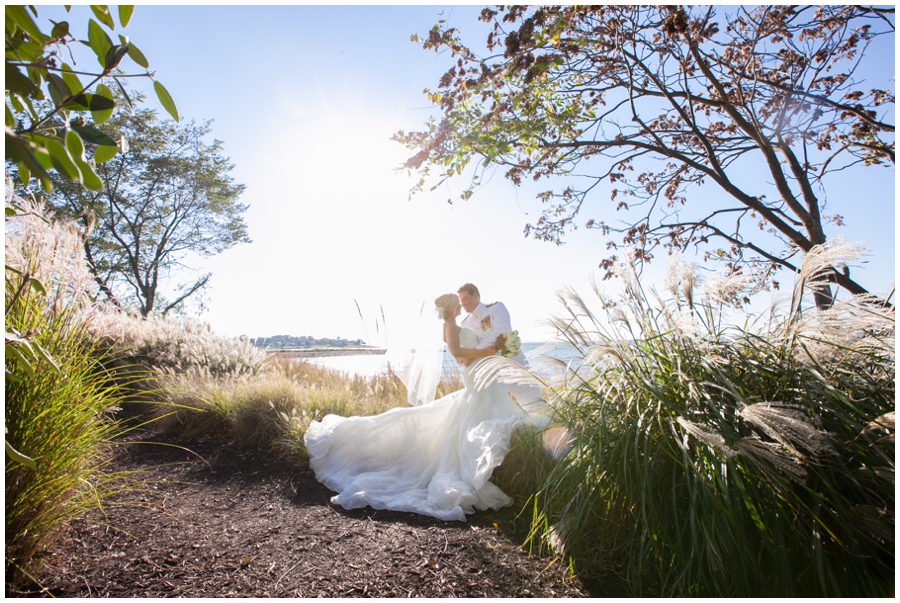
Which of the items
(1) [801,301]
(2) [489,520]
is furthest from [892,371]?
(2) [489,520]

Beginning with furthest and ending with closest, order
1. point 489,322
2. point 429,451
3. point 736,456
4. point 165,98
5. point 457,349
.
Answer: point 489,322 → point 457,349 → point 429,451 → point 736,456 → point 165,98


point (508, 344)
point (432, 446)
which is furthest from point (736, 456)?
point (432, 446)

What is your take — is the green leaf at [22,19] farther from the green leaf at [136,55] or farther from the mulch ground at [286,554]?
the mulch ground at [286,554]

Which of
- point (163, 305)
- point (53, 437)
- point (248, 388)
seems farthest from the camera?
point (163, 305)

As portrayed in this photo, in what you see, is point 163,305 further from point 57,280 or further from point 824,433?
point 824,433

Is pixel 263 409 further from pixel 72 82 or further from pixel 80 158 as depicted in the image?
pixel 80 158

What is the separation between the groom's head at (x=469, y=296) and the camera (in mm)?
4992

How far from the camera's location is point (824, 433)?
1729mm

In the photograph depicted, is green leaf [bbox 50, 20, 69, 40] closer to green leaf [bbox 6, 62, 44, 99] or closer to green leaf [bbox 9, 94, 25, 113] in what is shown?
green leaf [bbox 6, 62, 44, 99]

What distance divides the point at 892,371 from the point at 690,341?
772 mm

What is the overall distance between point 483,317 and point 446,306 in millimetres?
415

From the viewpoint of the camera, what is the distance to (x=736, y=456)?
184 cm

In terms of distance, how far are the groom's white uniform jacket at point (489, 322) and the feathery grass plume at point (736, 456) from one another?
219 centimetres

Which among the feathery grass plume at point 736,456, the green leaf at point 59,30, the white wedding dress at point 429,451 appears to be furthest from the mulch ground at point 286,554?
the green leaf at point 59,30
